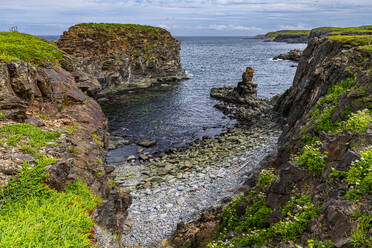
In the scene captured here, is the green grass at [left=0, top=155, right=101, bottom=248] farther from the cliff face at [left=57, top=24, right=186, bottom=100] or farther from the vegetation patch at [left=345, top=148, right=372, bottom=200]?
the cliff face at [left=57, top=24, right=186, bottom=100]

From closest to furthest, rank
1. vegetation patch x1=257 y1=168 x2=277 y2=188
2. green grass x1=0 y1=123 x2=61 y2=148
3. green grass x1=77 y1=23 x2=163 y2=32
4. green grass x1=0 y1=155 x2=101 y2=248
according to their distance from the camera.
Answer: green grass x1=0 y1=155 x2=101 y2=248, green grass x1=0 y1=123 x2=61 y2=148, vegetation patch x1=257 y1=168 x2=277 y2=188, green grass x1=77 y1=23 x2=163 y2=32

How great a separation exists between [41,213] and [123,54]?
196 feet

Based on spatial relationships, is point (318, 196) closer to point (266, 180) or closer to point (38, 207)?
point (266, 180)

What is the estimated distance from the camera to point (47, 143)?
10.6 metres

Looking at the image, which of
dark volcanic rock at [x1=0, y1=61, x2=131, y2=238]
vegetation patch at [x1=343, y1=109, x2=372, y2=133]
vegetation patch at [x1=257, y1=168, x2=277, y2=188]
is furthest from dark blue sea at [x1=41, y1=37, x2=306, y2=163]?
vegetation patch at [x1=343, y1=109, x2=372, y2=133]

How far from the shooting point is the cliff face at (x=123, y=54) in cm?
5459

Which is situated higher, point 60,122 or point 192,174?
point 60,122

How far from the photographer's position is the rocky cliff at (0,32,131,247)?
7.59 m

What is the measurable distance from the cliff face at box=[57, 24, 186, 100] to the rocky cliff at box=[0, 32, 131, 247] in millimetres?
36444

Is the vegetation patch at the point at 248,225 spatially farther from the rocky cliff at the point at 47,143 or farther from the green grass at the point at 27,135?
the green grass at the point at 27,135

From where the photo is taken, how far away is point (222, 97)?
5275 centimetres

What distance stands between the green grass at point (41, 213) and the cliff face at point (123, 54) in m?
46.1

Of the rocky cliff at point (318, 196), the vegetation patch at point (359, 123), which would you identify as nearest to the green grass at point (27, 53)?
the rocky cliff at point (318, 196)

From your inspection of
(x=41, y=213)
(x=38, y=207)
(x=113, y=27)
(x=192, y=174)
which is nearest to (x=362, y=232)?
(x=41, y=213)
